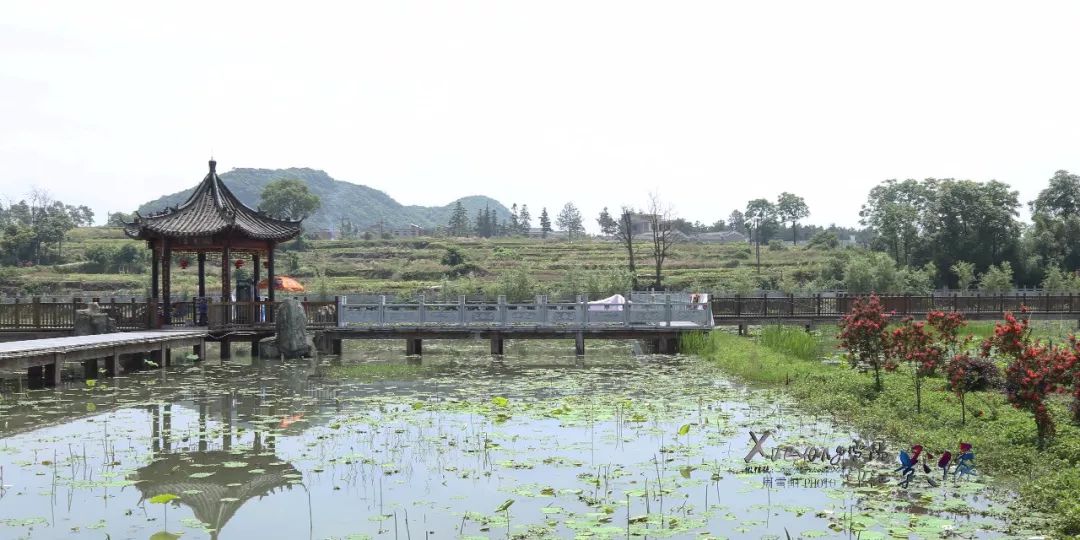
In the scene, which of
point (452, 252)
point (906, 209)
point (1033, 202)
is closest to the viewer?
point (906, 209)

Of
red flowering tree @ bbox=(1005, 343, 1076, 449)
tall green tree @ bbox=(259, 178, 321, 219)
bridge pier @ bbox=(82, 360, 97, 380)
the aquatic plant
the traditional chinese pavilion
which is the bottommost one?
bridge pier @ bbox=(82, 360, 97, 380)

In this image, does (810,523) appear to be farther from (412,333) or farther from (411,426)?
(412,333)

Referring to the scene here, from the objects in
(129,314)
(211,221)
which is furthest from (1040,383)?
(129,314)

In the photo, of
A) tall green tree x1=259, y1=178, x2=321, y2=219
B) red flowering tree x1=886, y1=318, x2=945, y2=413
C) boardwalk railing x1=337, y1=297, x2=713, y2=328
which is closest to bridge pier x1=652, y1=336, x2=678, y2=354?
boardwalk railing x1=337, y1=297, x2=713, y2=328

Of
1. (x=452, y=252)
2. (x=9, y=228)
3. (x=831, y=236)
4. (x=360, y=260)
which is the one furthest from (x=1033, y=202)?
(x=9, y=228)

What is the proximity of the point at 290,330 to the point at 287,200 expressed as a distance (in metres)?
89.2

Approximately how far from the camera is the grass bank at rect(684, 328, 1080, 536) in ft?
24.7

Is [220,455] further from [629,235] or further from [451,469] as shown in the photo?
[629,235]

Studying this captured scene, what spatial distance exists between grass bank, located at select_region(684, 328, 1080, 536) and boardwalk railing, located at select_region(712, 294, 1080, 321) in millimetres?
11813

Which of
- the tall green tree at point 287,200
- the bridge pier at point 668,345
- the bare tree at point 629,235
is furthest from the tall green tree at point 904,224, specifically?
the tall green tree at point 287,200

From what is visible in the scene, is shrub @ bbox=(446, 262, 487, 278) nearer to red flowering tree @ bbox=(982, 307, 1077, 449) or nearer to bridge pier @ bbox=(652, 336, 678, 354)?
bridge pier @ bbox=(652, 336, 678, 354)

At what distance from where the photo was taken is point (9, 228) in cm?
7506

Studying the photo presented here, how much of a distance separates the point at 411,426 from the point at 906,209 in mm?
59005

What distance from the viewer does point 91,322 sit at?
2217cm
